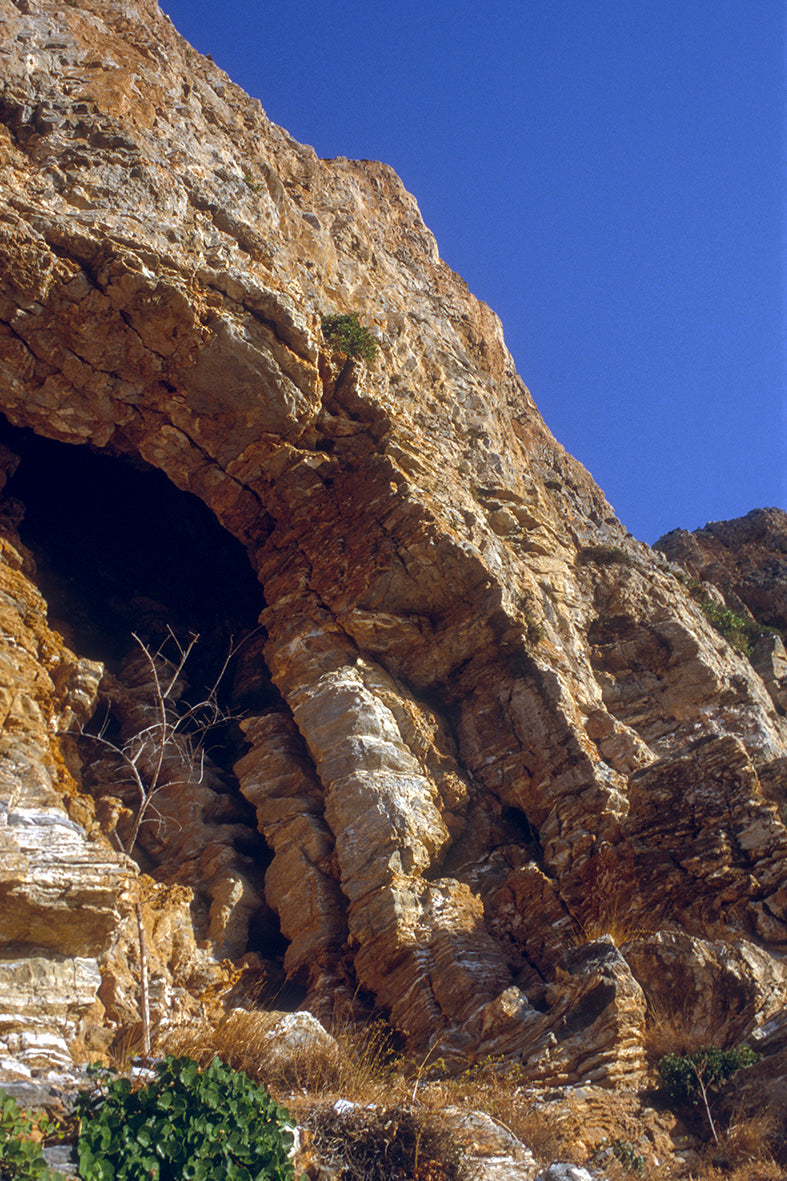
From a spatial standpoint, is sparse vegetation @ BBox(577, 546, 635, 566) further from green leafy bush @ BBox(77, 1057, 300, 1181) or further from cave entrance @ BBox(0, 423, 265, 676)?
green leafy bush @ BBox(77, 1057, 300, 1181)

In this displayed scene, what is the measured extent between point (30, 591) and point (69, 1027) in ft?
20.1

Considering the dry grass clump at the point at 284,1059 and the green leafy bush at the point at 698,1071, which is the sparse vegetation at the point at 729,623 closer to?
the green leafy bush at the point at 698,1071

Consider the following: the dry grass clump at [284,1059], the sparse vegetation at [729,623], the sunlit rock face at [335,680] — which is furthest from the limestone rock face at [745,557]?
the dry grass clump at [284,1059]

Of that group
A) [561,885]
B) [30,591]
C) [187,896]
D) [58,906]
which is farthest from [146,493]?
[561,885]

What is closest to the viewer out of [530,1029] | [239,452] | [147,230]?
[530,1029]

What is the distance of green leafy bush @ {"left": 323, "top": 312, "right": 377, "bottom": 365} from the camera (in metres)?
14.7

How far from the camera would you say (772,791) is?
1080cm

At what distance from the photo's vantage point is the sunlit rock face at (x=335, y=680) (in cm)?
904

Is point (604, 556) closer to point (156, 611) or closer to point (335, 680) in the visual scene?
point (335, 680)

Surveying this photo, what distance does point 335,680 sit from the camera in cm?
1209

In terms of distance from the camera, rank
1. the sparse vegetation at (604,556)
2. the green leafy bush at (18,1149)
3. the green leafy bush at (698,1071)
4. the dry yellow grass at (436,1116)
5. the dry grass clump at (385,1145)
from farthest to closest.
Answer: the sparse vegetation at (604,556), the green leafy bush at (698,1071), the dry yellow grass at (436,1116), the dry grass clump at (385,1145), the green leafy bush at (18,1149)

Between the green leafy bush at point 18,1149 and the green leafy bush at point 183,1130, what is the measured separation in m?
0.33

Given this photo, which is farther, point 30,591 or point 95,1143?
point 30,591

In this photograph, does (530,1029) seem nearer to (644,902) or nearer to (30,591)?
(644,902)
